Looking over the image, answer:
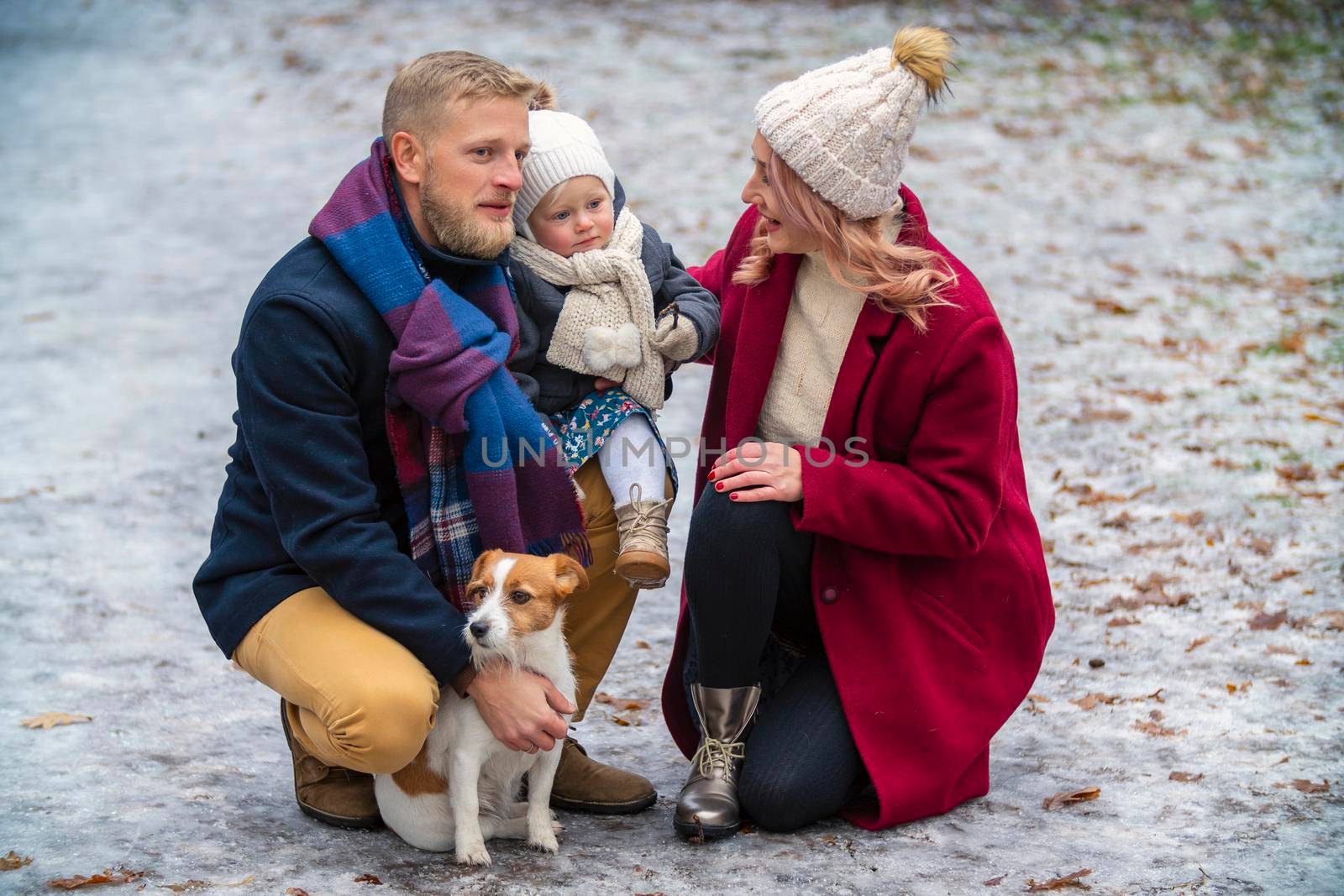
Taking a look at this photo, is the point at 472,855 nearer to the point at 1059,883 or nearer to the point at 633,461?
the point at 633,461

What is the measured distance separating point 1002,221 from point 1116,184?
132 centimetres

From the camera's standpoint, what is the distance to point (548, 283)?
3.20 meters

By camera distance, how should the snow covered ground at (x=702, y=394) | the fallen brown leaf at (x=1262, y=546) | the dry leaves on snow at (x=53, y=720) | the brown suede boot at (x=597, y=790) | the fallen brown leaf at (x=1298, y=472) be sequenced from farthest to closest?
the fallen brown leaf at (x=1298, y=472)
the fallen brown leaf at (x=1262, y=546)
the dry leaves on snow at (x=53, y=720)
the brown suede boot at (x=597, y=790)
the snow covered ground at (x=702, y=394)

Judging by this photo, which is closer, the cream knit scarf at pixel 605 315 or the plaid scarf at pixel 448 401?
the plaid scarf at pixel 448 401

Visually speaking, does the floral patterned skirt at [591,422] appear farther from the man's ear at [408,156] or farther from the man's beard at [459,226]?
the man's ear at [408,156]

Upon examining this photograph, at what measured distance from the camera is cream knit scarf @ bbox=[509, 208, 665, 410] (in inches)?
124

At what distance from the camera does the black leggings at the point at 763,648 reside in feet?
9.92

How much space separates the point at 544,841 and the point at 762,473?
102 centimetres

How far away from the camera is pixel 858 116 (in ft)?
9.69

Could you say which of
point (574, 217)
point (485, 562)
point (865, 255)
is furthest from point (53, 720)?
point (865, 255)

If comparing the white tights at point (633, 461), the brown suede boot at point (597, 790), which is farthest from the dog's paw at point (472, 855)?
the white tights at point (633, 461)

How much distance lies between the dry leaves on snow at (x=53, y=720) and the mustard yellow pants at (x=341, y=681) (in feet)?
3.39

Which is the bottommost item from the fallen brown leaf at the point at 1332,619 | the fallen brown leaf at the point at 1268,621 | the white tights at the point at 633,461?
the fallen brown leaf at the point at 1268,621

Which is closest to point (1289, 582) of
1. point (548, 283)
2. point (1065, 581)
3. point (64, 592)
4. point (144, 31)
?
point (1065, 581)
